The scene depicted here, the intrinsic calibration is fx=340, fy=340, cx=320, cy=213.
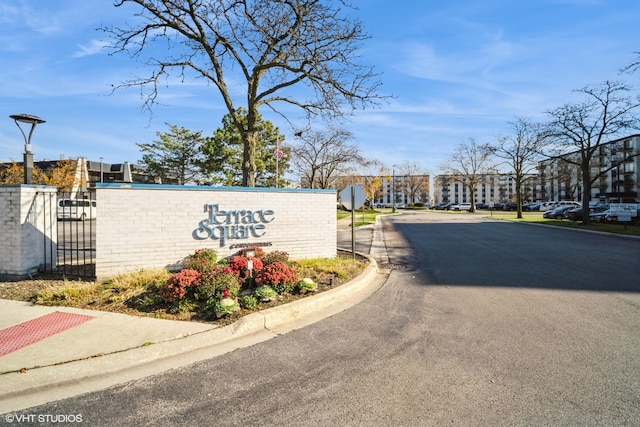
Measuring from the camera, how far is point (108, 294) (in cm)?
581

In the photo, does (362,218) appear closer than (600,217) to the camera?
No

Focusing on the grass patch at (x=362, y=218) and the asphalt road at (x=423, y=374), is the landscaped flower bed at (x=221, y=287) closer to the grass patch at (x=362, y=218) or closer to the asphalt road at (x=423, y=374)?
the asphalt road at (x=423, y=374)

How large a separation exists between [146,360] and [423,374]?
3034 millimetres

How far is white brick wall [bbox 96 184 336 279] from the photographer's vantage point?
6969 mm

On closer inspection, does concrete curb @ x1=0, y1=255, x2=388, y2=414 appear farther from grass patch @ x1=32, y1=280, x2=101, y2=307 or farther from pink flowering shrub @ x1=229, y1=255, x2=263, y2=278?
grass patch @ x1=32, y1=280, x2=101, y2=307

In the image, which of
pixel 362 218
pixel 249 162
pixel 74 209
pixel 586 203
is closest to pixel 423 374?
pixel 249 162

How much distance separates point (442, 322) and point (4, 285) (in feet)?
26.6

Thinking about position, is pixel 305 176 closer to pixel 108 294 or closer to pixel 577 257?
pixel 577 257

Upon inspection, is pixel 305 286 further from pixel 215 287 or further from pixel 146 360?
pixel 146 360

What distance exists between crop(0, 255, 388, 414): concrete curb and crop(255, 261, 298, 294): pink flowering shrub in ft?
1.70

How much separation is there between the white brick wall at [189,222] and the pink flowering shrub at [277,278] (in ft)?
8.02

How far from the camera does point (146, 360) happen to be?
3.83 metres

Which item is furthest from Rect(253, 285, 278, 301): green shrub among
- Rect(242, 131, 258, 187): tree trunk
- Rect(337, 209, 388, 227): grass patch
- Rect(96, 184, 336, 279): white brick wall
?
Rect(337, 209, 388, 227): grass patch

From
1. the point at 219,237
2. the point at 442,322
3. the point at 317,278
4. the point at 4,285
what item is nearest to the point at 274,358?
the point at 442,322
